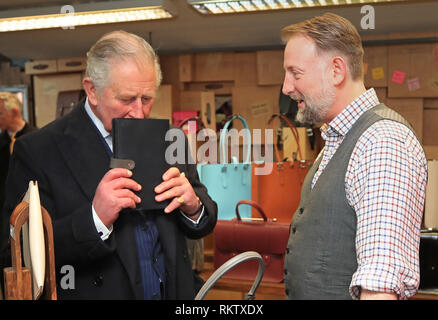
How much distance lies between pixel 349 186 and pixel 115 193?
0.53 m

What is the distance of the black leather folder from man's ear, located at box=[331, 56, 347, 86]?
0.45m

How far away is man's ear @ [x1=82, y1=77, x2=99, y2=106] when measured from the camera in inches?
50.5

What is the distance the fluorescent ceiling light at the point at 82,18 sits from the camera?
3.01m

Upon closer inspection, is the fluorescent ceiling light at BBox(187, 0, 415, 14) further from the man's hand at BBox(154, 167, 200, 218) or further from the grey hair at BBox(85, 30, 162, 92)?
the man's hand at BBox(154, 167, 200, 218)

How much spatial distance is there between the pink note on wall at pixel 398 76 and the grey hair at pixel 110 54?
2.82m

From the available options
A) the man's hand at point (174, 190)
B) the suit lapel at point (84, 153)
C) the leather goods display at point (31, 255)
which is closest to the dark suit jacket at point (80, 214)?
the suit lapel at point (84, 153)

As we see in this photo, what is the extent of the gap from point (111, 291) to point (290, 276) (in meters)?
0.47

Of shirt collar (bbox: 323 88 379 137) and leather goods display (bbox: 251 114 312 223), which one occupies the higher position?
shirt collar (bbox: 323 88 379 137)

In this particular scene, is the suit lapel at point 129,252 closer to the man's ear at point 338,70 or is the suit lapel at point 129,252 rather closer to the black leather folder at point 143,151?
the black leather folder at point 143,151

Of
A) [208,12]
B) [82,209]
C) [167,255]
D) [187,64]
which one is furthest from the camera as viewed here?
[187,64]

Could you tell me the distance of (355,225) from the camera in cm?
105

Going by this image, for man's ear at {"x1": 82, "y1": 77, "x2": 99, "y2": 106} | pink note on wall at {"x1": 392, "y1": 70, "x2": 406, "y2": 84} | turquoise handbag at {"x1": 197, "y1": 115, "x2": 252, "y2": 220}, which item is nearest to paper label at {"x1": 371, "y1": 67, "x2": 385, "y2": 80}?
pink note on wall at {"x1": 392, "y1": 70, "x2": 406, "y2": 84}
